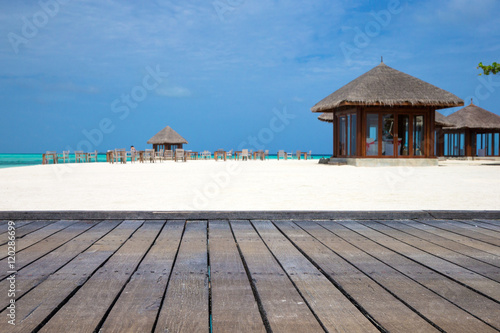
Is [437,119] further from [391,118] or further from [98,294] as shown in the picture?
[98,294]

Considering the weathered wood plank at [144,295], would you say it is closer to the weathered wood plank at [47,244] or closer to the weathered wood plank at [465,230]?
the weathered wood plank at [47,244]

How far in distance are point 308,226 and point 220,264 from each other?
3.75 feet

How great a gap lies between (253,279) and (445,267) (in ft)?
3.08

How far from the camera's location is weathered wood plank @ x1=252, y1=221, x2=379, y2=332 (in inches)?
51.1

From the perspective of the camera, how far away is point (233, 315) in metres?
1.36

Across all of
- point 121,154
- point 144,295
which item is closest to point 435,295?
point 144,295

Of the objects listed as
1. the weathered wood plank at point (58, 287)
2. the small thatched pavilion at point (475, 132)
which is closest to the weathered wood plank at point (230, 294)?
the weathered wood plank at point (58, 287)

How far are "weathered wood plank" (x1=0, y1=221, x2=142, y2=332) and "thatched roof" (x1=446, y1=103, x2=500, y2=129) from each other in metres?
26.2

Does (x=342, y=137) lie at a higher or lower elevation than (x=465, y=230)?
higher

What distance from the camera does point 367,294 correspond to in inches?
61.5

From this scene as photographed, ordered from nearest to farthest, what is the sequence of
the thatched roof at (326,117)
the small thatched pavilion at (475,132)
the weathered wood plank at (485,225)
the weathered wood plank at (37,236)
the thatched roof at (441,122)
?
the weathered wood plank at (37,236)
the weathered wood plank at (485,225)
the thatched roof at (326,117)
the thatched roof at (441,122)
the small thatched pavilion at (475,132)

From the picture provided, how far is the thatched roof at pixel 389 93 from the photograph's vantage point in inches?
603

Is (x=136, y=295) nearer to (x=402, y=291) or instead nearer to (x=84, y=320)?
(x=84, y=320)

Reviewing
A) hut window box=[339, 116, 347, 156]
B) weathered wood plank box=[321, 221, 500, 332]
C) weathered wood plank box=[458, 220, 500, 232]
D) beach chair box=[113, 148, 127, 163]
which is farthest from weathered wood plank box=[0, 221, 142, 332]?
beach chair box=[113, 148, 127, 163]
